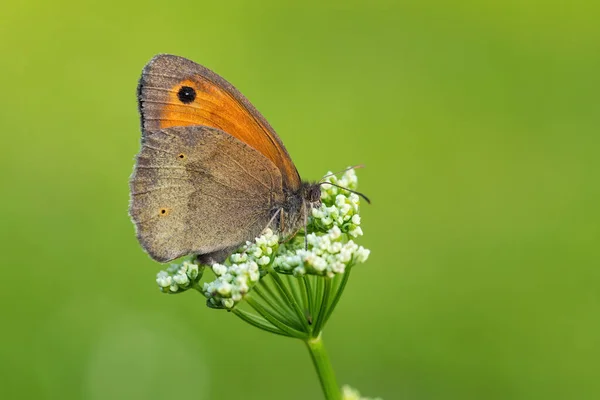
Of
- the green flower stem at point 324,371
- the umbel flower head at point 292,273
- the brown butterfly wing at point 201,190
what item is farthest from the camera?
the brown butterfly wing at point 201,190

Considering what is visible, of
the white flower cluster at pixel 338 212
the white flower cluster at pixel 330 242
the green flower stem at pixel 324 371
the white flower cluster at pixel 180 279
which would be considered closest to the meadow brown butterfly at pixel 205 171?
the white flower cluster at pixel 338 212

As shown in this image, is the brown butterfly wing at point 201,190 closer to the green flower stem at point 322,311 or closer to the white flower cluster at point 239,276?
the white flower cluster at point 239,276

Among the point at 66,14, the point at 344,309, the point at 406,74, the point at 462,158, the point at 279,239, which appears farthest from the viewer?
the point at 66,14

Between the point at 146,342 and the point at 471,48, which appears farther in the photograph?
the point at 471,48

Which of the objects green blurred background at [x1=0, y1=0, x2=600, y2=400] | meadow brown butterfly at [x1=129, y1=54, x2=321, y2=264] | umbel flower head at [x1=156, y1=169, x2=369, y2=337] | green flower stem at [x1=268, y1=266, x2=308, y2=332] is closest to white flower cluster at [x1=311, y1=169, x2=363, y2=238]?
umbel flower head at [x1=156, y1=169, x2=369, y2=337]

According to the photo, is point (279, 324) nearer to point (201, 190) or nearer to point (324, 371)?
point (324, 371)

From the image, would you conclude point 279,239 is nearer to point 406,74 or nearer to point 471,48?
point 406,74

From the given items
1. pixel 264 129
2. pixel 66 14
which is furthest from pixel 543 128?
pixel 66 14

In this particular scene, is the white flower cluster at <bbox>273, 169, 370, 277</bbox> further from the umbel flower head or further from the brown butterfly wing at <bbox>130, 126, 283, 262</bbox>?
the brown butterfly wing at <bbox>130, 126, 283, 262</bbox>
